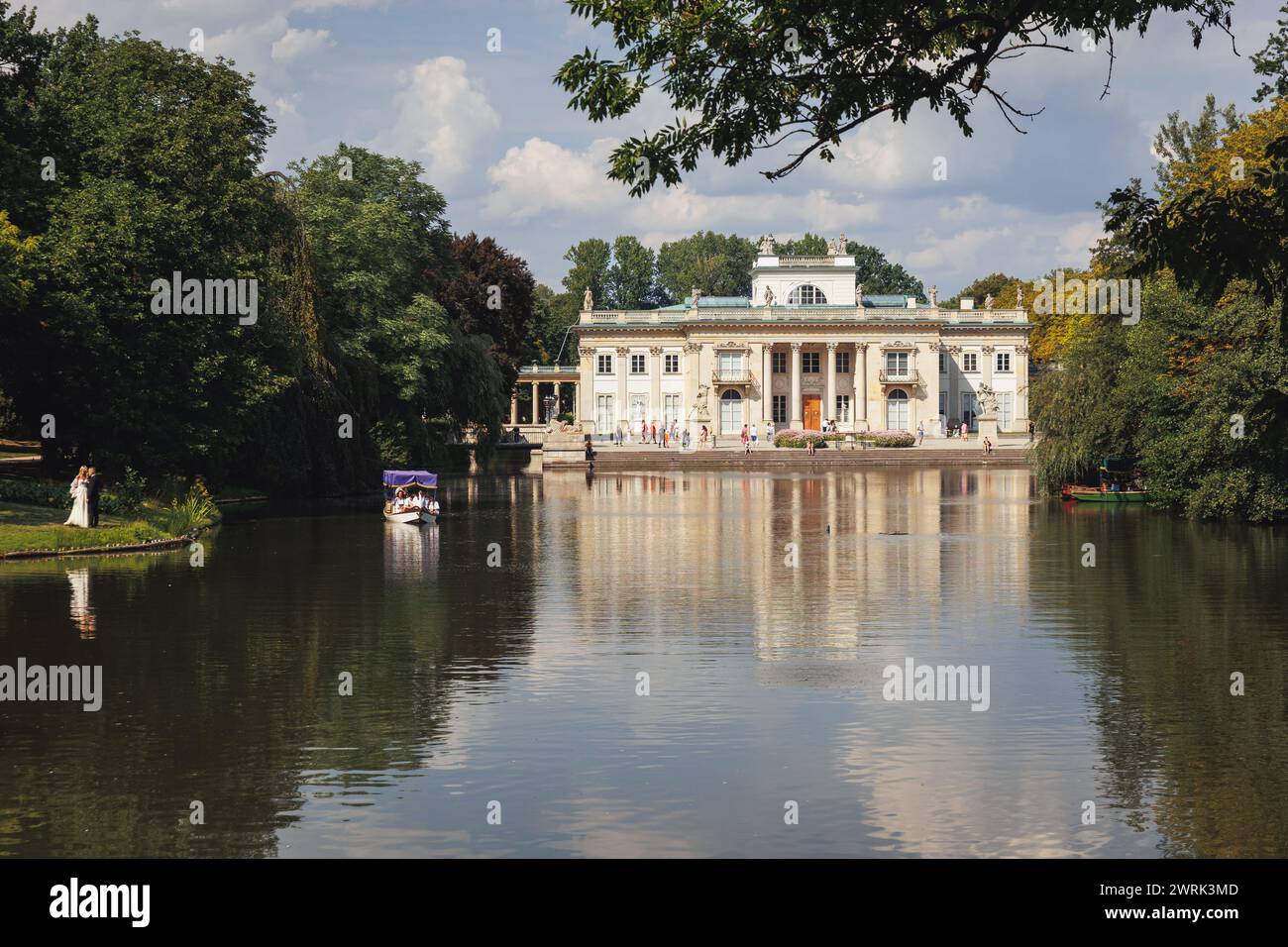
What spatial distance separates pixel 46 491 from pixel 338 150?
33.2 m

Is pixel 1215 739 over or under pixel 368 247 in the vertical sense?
under

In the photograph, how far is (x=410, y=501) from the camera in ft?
134

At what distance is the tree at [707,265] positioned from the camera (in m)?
175

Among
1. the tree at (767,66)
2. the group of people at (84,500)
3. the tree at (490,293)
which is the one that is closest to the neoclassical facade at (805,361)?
the tree at (490,293)

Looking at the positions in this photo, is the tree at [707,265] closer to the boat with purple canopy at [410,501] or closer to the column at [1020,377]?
the column at [1020,377]

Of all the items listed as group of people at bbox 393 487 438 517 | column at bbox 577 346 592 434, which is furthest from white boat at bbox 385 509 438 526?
column at bbox 577 346 592 434

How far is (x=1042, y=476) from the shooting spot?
53.4 meters

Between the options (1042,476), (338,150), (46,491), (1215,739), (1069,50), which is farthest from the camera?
(338,150)

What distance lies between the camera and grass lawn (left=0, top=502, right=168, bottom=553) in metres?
30.5

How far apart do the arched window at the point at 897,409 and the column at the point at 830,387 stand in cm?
451

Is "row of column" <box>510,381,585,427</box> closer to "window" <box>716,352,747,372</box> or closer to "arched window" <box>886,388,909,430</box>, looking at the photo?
"window" <box>716,352,747,372</box>

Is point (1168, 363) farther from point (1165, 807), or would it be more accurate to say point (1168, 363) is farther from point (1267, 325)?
point (1165, 807)

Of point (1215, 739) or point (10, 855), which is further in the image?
point (1215, 739)
